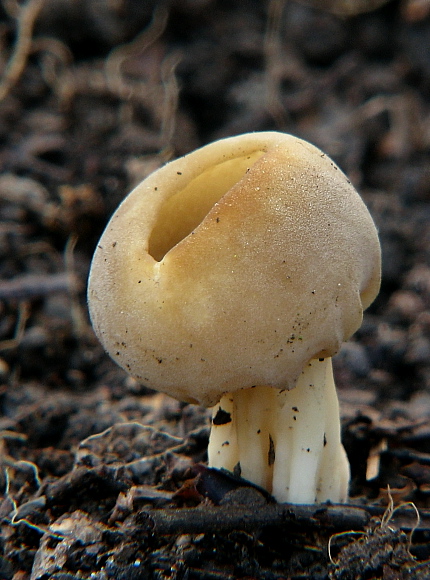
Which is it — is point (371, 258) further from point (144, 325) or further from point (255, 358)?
point (144, 325)

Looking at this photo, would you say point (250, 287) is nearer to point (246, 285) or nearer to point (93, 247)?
point (246, 285)

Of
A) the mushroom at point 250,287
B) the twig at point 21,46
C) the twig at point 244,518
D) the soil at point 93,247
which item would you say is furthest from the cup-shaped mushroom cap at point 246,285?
the twig at point 21,46

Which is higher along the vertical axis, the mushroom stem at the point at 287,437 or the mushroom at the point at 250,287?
the mushroom at the point at 250,287

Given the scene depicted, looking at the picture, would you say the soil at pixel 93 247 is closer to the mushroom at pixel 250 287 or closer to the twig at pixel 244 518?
the twig at pixel 244 518

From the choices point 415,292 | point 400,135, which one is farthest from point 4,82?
point 415,292

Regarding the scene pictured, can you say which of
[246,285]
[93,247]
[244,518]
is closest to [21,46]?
[93,247]
